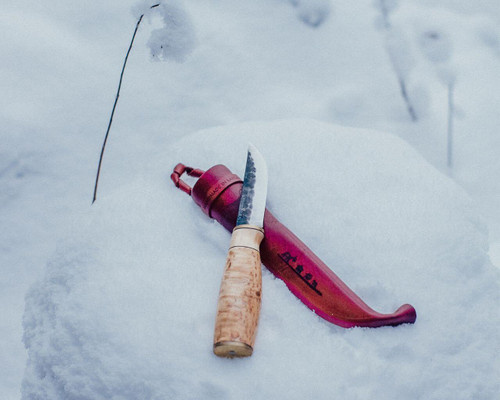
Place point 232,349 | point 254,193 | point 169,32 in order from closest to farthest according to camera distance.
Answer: point 232,349, point 254,193, point 169,32

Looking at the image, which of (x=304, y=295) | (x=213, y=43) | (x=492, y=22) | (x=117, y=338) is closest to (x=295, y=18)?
(x=213, y=43)

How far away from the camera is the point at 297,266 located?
605 millimetres

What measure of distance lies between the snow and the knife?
0.14 ft

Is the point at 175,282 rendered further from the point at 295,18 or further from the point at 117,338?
the point at 295,18

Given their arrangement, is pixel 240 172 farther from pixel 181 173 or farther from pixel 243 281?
pixel 243 281

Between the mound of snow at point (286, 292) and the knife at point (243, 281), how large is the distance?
41mm

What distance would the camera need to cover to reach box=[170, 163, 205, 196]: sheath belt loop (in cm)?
69

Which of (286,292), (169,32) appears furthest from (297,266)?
(169,32)

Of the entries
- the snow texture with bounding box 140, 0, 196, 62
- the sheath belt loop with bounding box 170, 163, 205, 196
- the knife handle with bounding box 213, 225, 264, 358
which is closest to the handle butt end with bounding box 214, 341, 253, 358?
the knife handle with bounding box 213, 225, 264, 358

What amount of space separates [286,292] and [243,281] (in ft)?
0.28

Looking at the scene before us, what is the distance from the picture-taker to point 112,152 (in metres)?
0.99

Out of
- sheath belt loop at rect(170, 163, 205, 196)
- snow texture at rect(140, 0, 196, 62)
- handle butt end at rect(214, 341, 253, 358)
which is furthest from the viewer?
snow texture at rect(140, 0, 196, 62)

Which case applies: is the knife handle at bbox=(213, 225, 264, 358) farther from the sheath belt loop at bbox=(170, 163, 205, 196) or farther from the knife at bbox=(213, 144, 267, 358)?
the sheath belt loop at bbox=(170, 163, 205, 196)

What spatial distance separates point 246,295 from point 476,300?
338 mm
